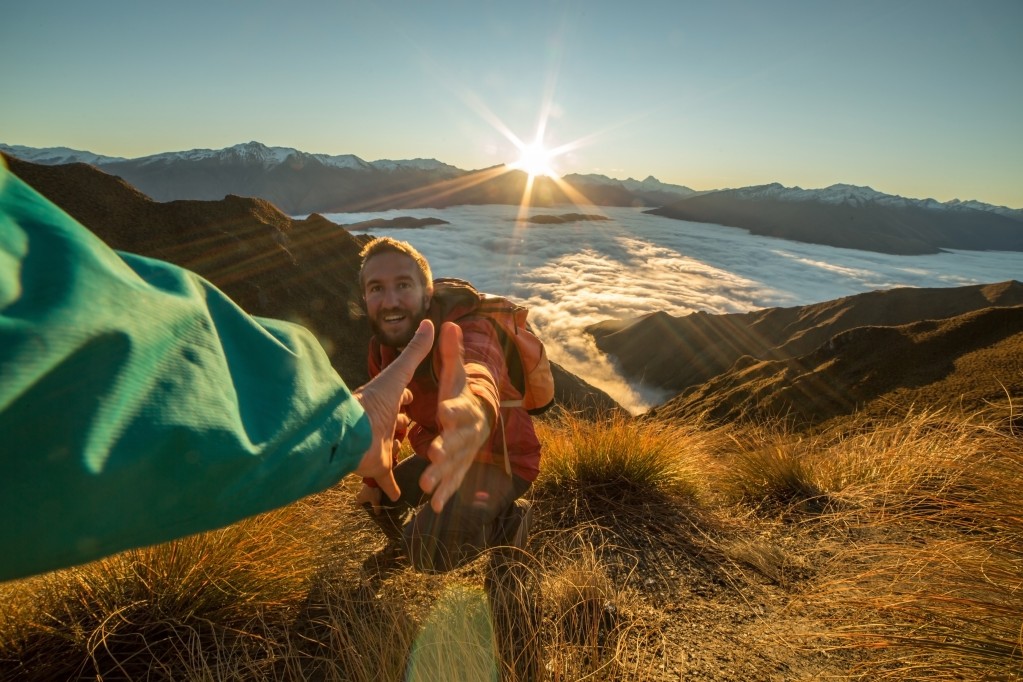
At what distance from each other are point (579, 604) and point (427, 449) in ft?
3.05

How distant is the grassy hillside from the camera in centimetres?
179

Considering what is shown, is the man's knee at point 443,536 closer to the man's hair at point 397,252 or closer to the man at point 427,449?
the man at point 427,449

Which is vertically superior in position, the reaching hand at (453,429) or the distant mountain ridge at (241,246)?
the reaching hand at (453,429)

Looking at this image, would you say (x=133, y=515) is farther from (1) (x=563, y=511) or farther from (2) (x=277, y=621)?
(1) (x=563, y=511)

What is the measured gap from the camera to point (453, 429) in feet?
3.20

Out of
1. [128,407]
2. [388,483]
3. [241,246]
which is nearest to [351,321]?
[241,246]

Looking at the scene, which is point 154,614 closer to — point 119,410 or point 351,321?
point 119,410

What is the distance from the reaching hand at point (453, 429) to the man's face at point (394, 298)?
1101 mm

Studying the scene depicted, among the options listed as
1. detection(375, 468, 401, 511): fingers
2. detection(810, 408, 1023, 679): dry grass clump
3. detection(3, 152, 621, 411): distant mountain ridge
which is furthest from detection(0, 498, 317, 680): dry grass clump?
detection(3, 152, 621, 411): distant mountain ridge

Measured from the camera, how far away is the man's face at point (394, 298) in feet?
7.06

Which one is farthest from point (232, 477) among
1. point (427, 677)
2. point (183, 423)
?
point (427, 677)

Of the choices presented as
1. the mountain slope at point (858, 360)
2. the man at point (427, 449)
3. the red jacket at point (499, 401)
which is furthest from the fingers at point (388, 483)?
the mountain slope at point (858, 360)

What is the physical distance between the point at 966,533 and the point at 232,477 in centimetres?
351

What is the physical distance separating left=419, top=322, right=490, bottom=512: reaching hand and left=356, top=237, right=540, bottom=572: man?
2.40 feet
